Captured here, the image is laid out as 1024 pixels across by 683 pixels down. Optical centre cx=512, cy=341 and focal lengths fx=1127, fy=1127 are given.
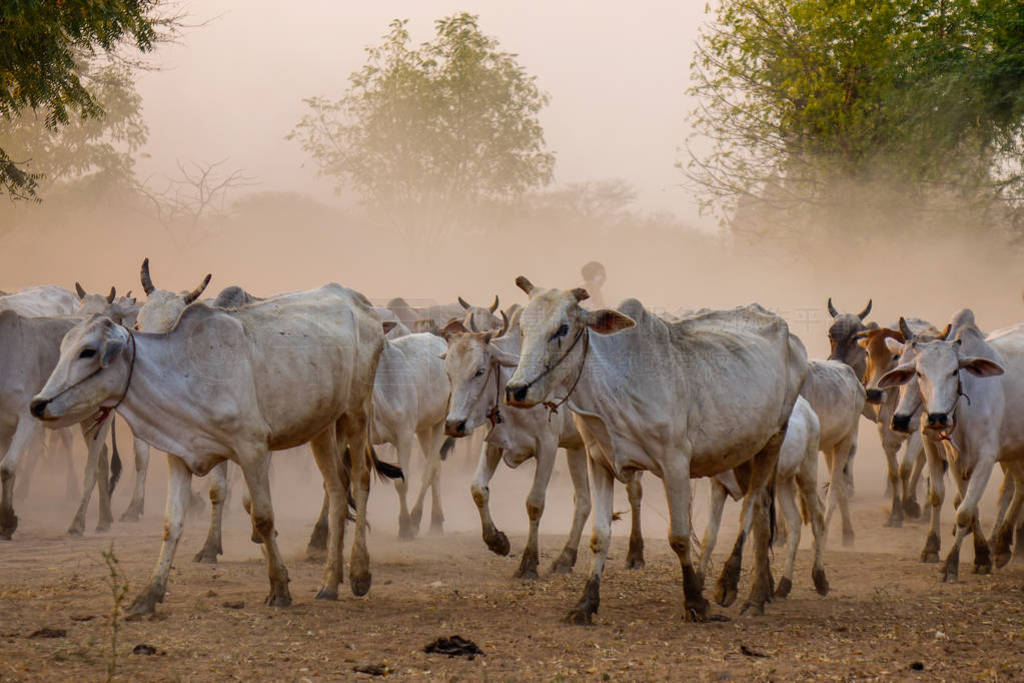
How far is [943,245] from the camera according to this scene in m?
28.3

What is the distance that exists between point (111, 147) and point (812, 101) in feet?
78.5

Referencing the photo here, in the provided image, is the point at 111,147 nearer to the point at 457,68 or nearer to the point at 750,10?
the point at 457,68

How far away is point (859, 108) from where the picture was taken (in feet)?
82.6

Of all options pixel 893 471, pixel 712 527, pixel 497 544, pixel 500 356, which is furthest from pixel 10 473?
pixel 893 471

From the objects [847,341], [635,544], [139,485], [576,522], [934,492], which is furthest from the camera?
[847,341]

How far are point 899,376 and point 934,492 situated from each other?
1.51 meters

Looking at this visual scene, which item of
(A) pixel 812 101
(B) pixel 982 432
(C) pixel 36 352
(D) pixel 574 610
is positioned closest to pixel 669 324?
(D) pixel 574 610

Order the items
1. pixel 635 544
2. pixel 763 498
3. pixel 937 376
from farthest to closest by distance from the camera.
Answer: pixel 635 544
pixel 937 376
pixel 763 498

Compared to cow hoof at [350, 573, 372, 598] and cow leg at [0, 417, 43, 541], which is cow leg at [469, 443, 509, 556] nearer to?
cow hoof at [350, 573, 372, 598]

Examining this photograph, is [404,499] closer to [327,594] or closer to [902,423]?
[327,594]

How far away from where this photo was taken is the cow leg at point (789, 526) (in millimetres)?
7859

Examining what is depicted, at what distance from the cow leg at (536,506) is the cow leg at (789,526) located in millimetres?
1741

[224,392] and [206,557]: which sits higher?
[224,392]

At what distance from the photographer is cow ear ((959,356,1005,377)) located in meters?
8.41
